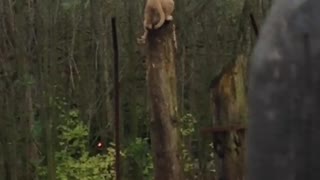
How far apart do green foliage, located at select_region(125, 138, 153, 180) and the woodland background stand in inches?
0.7

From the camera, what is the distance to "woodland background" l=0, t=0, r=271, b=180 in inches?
512

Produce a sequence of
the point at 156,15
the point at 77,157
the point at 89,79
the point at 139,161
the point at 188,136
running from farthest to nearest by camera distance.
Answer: the point at 89,79 → the point at 77,157 → the point at 188,136 → the point at 139,161 → the point at 156,15

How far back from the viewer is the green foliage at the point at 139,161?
13.3m

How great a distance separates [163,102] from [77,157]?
28.8 feet

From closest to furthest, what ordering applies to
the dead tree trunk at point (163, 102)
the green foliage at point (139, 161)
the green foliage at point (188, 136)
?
1. the dead tree trunk at point (163, 102)
2. the green foliage at point (188, 136)
3. the green foliage at point (139, 161)

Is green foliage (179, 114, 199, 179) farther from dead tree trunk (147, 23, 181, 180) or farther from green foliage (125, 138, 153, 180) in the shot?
dead tree trunk (147, 23, 181, 180)

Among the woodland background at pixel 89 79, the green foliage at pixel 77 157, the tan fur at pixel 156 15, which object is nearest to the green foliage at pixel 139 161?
the woodland background at pixel 89 79

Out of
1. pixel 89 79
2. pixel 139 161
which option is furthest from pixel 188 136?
pixel 89 79

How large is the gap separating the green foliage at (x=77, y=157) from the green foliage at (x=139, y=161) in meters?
0.26

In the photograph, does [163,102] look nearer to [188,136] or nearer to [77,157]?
[188,136]

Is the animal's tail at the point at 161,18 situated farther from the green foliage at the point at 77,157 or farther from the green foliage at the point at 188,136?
the green foliage at the point at 77,157

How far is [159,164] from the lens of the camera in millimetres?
5789

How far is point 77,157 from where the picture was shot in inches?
568

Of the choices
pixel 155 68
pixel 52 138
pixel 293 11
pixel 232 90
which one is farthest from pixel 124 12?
pixel 293 11
